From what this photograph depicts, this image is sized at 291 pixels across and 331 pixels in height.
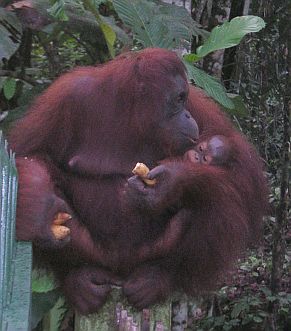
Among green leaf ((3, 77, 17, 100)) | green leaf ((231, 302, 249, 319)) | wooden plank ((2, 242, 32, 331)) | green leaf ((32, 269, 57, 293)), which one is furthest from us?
green leaf ((231, 302, 249, 319))

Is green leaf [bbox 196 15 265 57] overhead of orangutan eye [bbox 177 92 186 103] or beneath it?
beneath

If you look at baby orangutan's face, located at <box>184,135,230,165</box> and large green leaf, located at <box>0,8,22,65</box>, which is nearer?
baby orangutan's face, located at <box>184,135,230,165</box>

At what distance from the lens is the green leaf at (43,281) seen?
2119mm

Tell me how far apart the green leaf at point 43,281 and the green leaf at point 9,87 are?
69cm

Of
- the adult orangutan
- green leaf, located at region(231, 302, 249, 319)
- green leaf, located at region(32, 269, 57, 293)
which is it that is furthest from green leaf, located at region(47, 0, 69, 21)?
green leaf, located at region(231, 302, 249, 319)

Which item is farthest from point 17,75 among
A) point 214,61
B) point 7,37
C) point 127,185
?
point 127,185

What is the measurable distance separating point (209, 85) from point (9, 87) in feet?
2.25

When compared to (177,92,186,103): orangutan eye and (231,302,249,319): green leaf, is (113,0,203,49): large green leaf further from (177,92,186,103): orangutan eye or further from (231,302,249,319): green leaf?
(231,302,249,319): green leaf

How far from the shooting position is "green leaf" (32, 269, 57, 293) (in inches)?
83.4

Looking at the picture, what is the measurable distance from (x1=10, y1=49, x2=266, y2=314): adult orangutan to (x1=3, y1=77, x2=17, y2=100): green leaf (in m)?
0.49

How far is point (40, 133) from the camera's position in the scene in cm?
207

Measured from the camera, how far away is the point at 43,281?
2.20 m

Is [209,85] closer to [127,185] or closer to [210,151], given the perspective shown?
[210,151]

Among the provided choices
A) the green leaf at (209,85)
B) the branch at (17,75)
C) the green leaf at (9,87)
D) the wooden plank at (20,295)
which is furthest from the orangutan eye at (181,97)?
the branch at (17,75)
